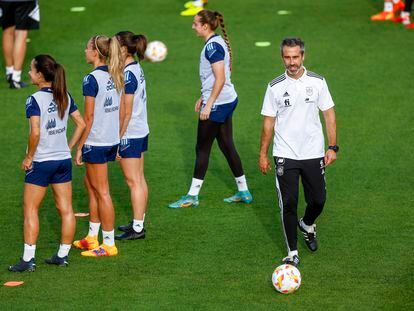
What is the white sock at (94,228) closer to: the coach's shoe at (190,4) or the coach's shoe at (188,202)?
the coach's shoe at (188,202)

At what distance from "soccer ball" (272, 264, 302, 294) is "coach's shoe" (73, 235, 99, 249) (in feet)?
7.10

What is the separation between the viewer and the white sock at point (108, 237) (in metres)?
9.48

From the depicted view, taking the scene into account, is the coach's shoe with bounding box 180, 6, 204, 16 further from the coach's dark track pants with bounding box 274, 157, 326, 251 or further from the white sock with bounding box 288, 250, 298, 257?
the white sock with bounding box 288, 250, 298, 257

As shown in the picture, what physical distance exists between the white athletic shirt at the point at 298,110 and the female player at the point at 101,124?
1532 millimetres

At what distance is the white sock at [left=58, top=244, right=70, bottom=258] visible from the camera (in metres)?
9.15

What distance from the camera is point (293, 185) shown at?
29.1ft

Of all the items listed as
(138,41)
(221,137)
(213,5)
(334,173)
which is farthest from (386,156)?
(213,5)

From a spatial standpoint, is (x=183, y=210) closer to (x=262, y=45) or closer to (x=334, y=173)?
(x=334, y=173)

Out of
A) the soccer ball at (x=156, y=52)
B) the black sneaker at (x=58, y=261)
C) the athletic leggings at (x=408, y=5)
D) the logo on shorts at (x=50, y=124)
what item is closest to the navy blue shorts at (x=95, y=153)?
the logo on shorts at (x=50, y=124)

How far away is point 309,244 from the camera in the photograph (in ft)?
31.2

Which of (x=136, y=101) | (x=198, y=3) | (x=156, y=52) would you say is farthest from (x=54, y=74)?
(x=198, y=3)

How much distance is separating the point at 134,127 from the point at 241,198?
1.94 meters

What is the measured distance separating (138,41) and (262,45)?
8419 millimetres

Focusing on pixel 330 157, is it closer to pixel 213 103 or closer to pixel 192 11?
pixel 213 103
